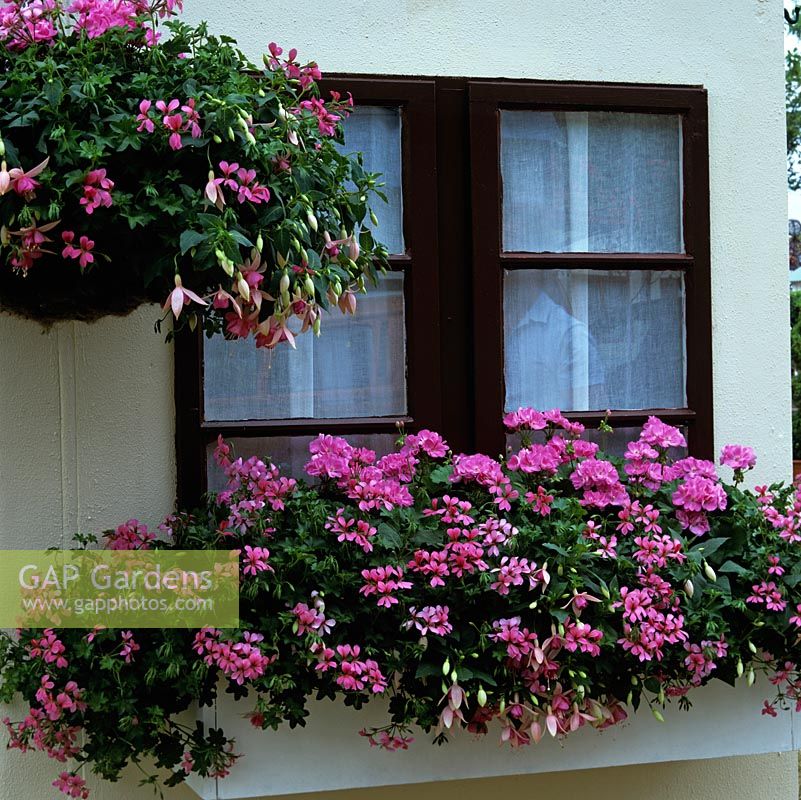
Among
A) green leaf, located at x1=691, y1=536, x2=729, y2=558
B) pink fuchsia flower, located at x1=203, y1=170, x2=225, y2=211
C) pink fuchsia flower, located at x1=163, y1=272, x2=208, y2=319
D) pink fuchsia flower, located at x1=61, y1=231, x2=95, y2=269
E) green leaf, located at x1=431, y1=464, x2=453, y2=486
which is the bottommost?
green leaf, located at x1=691, y1=536, x2=729, y2=558

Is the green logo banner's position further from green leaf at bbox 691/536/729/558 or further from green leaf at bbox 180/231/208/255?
green leaf at bbox 691/536/729/558

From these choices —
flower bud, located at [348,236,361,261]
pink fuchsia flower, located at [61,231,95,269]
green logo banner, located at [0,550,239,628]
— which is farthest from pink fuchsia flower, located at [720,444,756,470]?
pink fuchsia flower, located at [61,231,95,269]

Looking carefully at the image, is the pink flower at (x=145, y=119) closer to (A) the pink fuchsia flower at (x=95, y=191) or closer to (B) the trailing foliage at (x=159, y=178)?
(B) the trailing foliage at (x=159, y=178)

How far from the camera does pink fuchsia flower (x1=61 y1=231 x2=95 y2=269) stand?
6.38 ft

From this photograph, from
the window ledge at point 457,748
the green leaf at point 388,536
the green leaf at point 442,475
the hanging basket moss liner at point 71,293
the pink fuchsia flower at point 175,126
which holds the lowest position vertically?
the window ledge at point 457,748

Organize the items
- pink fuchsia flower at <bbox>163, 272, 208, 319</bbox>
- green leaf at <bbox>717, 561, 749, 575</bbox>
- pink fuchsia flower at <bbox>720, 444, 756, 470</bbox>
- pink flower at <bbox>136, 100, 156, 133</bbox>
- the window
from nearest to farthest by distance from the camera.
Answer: pink fuchsia flower at <bbox>163, 272, 208, 319</bbox>, pink flower at <bbox>136, 100, 156, 133</bbox>, green leaf at <bbox>717, 561, 749, 575</bbox>, pink fuchsia flower at <bbox>720, 444, 756, 470</bbox>, the window

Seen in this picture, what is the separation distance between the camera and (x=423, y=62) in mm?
2820

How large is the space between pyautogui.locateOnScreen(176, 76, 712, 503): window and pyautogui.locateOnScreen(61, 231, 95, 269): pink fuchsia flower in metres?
0.72

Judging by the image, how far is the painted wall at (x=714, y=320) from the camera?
2643 mm

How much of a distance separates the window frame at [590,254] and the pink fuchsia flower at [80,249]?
1.13m

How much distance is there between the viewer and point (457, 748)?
241 cm

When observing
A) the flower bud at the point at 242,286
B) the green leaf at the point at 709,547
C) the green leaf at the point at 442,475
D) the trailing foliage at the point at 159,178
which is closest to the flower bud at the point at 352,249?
the trailing foliage at the point at 159,178

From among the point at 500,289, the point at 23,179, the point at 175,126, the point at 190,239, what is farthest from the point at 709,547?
the point at 23,179

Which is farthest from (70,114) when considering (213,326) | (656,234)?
(656,234)
